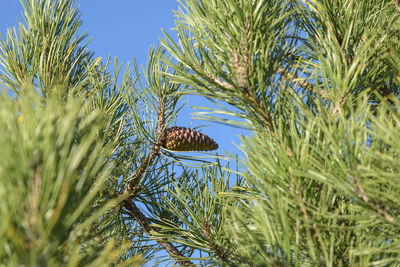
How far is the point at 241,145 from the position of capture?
28.7 inches

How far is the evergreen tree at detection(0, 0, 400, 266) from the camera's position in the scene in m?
0.37

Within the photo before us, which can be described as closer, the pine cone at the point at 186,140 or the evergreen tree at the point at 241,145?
the evergreen tree at the point at 241,145

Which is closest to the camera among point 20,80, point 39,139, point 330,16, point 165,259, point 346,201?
point 39,139

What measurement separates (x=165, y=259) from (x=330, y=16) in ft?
1.83

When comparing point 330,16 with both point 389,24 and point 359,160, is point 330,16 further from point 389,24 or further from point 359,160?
point 359,160

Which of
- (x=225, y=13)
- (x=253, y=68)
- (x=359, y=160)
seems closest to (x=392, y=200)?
(x=359, y=160)

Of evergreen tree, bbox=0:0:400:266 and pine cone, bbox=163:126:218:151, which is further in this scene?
pine cone, bbox=163:126:218:151

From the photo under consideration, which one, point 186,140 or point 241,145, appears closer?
point 241,145

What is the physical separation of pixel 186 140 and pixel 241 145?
0.22 metres

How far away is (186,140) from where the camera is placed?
3.04 ft

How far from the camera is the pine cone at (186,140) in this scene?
930 millimetres

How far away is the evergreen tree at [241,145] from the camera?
37 centimetres

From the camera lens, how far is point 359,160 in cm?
51

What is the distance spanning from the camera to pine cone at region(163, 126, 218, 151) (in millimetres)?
930
